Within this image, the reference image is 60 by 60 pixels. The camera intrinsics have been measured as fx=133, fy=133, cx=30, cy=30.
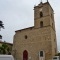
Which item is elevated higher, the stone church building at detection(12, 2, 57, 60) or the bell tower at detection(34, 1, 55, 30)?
the bell tower at detection(34, 1, 55, 30)

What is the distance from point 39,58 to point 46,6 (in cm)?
1098

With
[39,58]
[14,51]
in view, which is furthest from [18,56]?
[39,58]

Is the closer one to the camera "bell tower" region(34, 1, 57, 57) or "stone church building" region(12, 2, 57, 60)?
"stone church building" region(12, 2, 57, 60)

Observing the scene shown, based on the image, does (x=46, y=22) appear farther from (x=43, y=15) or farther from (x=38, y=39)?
(x=38, y=39)

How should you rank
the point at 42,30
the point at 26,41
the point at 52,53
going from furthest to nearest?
the point at 26,41 → the point at 42,30 → the point at 52,53

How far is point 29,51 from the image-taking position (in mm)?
28000

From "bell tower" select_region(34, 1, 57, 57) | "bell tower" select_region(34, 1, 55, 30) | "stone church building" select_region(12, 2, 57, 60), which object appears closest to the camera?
"stone church building" select_region(12, 2, 57, 60)

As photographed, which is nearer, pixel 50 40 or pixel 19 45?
pixel 50 40

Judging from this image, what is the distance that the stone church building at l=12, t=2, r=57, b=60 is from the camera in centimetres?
2586

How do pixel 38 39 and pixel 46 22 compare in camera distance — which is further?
pixel 46 22

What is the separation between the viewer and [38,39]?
27.3 meters

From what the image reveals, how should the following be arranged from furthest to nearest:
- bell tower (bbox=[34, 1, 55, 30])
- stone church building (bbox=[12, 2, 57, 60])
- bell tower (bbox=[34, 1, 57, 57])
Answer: bell tower (bbox=[34, 1, 55, 30]), bell tower (bbox=[34, 1, 57, 57]), stone church building (bbox=[12, 2, 57, 60])

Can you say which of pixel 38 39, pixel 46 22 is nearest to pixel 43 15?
pixel 46 22

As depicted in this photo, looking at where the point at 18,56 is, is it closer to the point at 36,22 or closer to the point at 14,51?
the point at 14,51
